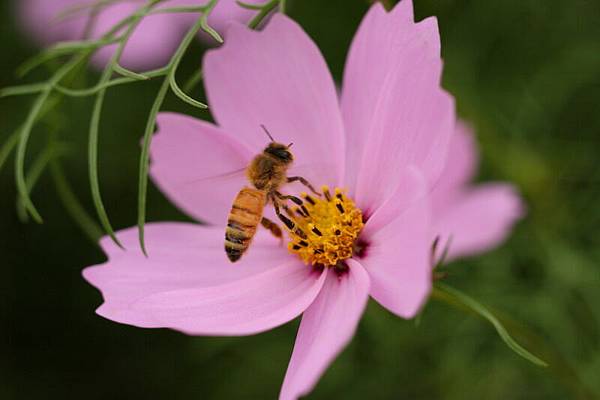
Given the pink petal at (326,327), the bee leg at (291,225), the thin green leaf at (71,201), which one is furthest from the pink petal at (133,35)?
the pink petal at (326,327)

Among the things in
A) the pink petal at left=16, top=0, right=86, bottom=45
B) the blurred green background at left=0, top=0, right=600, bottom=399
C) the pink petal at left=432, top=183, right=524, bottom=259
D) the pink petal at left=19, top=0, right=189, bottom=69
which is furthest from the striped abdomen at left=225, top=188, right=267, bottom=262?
the pink petal at left=16, top=0, right=86, bottom=45

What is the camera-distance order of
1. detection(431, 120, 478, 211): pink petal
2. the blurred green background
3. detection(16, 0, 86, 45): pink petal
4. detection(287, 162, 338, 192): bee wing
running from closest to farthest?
detection(287, 162, 338, 192): bee wing → the blurred green background → detection(431, 120, 478, 211): pink petal → detection(16, 0, 86, 45): pink petal

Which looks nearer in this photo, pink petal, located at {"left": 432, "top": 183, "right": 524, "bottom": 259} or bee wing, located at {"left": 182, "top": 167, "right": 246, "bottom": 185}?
bee wing, located at {"left": 182, "top": 167, "right": 246, "bottom": 185}

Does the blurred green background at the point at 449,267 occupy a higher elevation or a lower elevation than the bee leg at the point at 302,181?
lower

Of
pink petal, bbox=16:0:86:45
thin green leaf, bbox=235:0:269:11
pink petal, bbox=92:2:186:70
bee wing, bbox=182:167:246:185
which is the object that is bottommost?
pink petal, bbox=92:2:186:70

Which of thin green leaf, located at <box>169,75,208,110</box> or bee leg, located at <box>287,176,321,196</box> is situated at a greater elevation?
thin green leaf, located at <box>169,75,208,110</box>

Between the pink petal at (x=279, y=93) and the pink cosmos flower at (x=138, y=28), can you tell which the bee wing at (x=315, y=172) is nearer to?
the pink petal at (x=279, y=93)

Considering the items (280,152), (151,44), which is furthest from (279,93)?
(151,44)

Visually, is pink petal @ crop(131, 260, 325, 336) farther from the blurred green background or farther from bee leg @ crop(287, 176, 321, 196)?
the blurred green background
